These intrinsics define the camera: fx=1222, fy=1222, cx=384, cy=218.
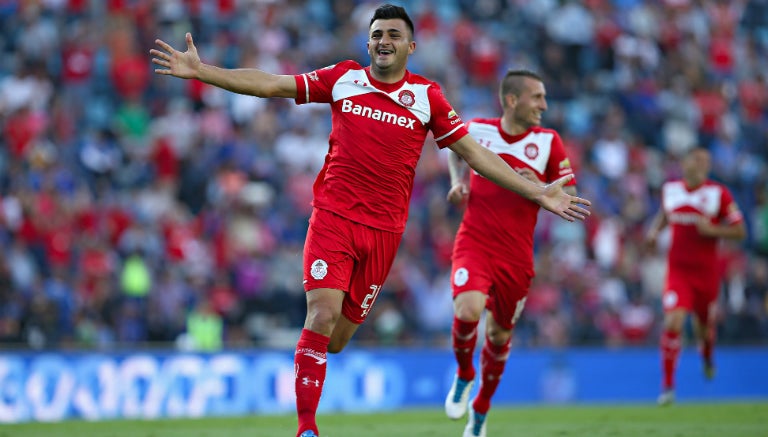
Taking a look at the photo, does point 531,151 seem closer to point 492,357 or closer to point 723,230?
point 492,357

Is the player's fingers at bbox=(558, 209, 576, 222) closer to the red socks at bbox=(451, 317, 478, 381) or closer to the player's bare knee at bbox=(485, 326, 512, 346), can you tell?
the red socks at bbox=(451, 317, 478, 381)

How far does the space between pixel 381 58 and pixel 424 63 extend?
50.6 feet

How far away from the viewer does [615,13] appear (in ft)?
94.4

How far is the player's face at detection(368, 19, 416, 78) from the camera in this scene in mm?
9008

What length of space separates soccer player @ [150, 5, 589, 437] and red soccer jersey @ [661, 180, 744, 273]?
829 cm

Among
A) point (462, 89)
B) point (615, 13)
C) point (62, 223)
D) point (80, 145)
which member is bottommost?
point (62, 223)

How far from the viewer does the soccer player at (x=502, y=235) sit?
1108 centimetres

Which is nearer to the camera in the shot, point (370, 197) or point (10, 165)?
point (370, 197)

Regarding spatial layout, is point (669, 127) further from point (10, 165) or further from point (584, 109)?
point (10, 165)

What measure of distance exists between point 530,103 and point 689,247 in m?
6.39

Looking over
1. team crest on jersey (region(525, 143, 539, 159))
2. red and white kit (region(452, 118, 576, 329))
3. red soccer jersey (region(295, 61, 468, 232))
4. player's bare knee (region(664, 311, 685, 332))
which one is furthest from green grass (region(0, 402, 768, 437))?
red soccer jersey (region(295, 61, 468, 232))

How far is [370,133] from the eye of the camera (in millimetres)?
9023

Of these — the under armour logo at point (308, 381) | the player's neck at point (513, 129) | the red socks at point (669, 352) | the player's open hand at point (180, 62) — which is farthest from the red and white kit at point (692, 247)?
the player's open hand at point (180, 62)

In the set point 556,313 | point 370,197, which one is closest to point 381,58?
point 370,197
